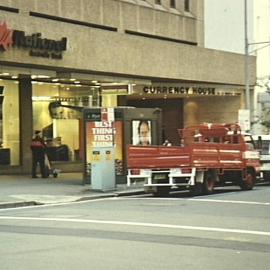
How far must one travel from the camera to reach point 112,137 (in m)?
23.4

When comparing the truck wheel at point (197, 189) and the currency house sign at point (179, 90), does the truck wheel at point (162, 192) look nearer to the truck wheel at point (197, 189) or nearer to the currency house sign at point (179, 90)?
the truck wheel at point (197, 189)

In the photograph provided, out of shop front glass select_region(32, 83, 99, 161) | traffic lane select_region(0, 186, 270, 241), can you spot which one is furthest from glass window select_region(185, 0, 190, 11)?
traffic lane select_region(0, 186, 270, 241)

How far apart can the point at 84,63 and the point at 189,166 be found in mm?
9894

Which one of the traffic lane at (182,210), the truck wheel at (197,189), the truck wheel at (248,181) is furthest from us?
the truck wheel at (248,181)

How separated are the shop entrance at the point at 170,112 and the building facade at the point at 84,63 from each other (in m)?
4.07

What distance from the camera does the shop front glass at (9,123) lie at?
30.0 meters

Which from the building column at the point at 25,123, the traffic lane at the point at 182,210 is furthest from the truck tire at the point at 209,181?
the building column at the point at 25,123

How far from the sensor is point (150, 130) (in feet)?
89.1

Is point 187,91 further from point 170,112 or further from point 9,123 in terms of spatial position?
point 9,123

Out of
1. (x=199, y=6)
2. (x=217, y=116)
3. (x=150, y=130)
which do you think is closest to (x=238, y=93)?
(x=217, y=116)

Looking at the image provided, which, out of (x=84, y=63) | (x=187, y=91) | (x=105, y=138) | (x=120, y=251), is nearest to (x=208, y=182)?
(x=105, y=138)

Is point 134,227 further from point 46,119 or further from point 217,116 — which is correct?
point 217,116

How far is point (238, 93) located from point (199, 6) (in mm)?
6202

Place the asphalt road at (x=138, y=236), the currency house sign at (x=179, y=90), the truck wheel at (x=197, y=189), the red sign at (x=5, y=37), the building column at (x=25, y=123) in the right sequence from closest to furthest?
the asphalt road at (x=138, y=236), the truck wheel at (x=197, y=189), the red sign at (x=5, y=37), the building column at (x=25, y=123), the currency house sign at (x=179, y=90)
